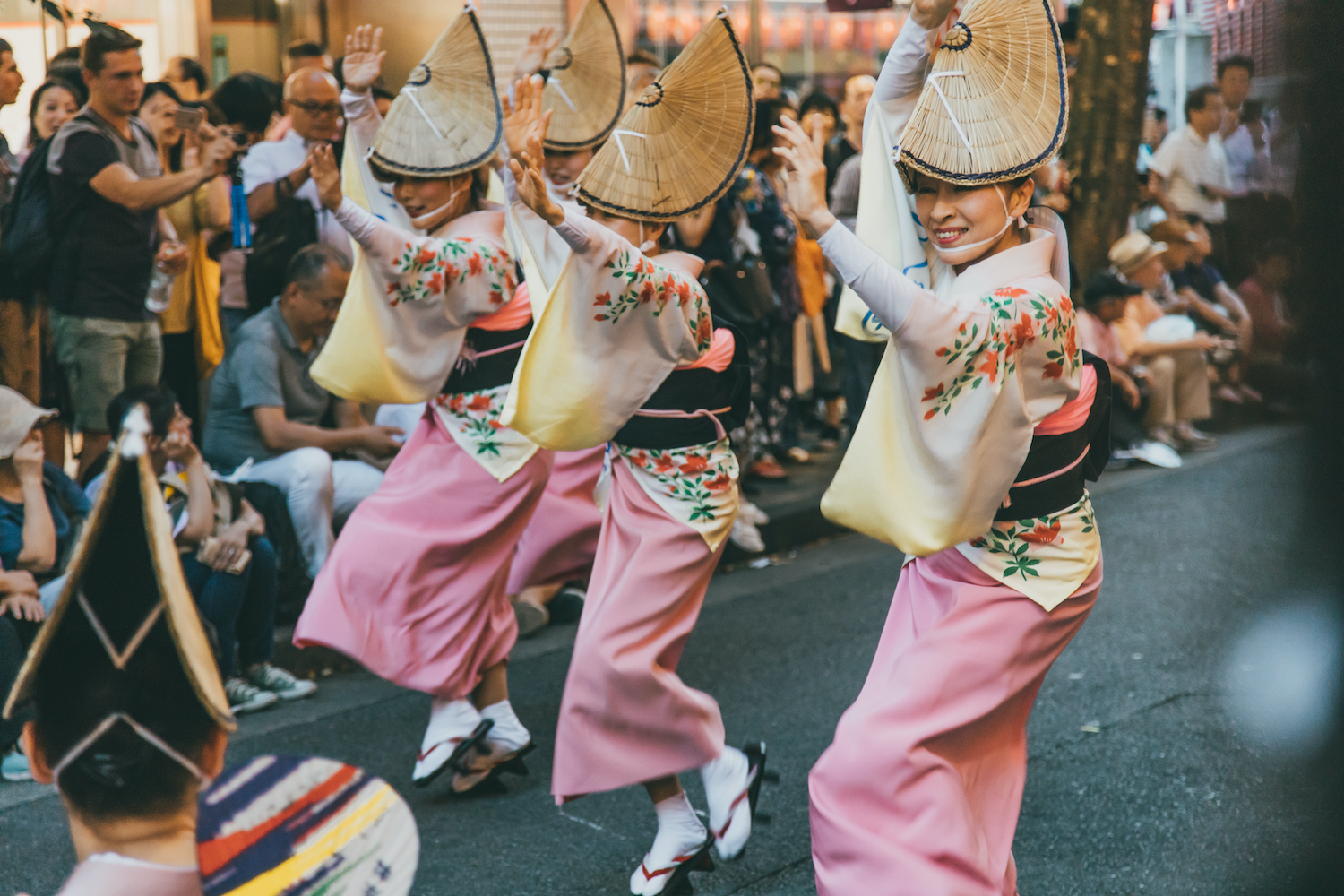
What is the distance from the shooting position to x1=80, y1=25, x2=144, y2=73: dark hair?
479 cm

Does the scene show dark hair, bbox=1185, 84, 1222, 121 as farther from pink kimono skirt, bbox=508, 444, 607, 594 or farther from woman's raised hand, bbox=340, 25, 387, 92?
woman's raised hand, bbox=340, 25, 387, 92

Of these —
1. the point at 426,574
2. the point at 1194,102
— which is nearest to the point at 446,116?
the point at 426,574

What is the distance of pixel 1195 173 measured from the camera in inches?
349

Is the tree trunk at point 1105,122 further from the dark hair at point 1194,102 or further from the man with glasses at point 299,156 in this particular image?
the man with glasses at point 299,156

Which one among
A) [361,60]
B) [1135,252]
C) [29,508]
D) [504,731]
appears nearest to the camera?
[29,508]

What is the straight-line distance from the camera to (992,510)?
262 cm

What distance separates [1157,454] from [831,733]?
4878mm

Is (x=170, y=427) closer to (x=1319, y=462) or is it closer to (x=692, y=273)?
(x=692, y=273)

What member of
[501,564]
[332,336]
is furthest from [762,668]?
[332,336]

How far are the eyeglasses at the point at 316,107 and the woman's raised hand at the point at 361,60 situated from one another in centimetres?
167

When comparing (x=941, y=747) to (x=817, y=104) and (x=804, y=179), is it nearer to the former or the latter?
(x=804, y=179)

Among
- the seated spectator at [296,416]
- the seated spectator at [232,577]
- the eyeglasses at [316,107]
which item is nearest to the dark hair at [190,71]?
the eyeglasses at [316,107]

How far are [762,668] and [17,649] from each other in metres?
2.45

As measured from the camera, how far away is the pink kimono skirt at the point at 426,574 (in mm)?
3967
